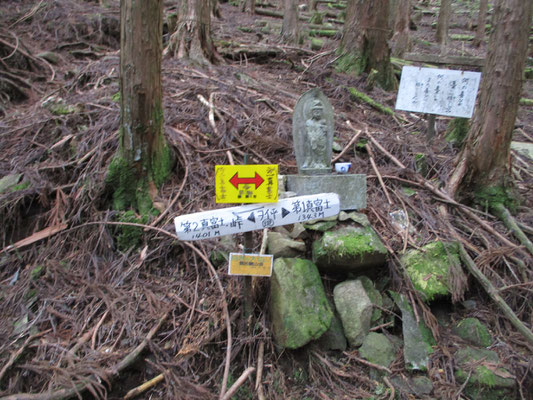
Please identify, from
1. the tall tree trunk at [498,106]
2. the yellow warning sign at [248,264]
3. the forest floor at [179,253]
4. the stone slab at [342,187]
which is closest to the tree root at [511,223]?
the forest floor at [179,253]

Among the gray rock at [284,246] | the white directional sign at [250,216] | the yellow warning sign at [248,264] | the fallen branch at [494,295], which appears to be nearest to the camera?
the white directional sign at [250,216]

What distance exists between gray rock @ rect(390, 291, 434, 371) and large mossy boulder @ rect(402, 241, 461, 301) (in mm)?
227

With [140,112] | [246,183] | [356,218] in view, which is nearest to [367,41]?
[356,218]

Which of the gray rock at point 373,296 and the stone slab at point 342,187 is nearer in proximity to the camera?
the gray rock at point 373,296

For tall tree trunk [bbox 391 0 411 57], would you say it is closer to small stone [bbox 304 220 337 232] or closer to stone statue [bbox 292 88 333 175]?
stone statue [bbox 292 88 333 175]

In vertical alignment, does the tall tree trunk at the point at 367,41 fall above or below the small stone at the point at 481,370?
above

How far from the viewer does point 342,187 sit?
3783 millimetres

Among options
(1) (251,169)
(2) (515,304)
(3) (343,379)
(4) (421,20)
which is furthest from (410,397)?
(4) (421,20)

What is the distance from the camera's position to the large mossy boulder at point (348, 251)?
3.30 meters

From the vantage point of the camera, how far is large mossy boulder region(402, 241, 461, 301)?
335 cm

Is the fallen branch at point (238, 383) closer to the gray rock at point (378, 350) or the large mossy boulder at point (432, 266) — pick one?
the gray rock at point (378, 350)

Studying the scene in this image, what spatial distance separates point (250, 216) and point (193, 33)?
5.82 meters

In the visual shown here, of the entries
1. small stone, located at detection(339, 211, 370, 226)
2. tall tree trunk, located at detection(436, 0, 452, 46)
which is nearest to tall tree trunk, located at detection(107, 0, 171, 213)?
small stone, located at detection(339, 211, 370, 226)

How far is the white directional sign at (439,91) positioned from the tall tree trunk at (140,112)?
348 cm
